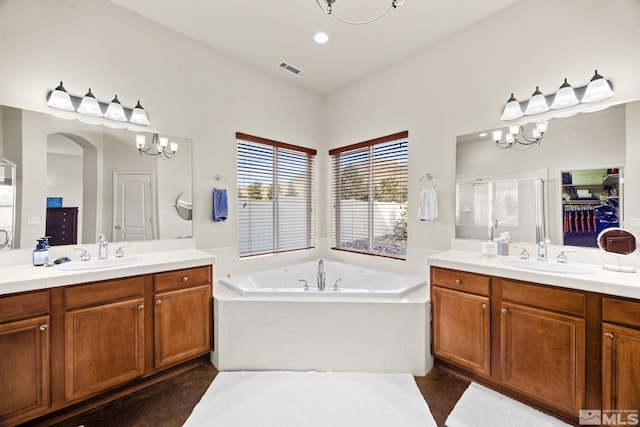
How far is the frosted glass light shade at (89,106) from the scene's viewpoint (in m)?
2.15

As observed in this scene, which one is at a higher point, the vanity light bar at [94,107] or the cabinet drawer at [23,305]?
the vanity light bar at [94,107]

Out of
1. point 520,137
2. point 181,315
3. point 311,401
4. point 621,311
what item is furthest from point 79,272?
point 520,137

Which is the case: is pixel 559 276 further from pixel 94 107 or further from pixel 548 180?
pixel 94 107

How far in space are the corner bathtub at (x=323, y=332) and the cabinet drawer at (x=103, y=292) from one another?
0.63 metres

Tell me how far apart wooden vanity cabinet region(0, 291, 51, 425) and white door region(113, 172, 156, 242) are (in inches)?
31.8

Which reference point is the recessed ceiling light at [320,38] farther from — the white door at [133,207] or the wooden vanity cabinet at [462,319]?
the wooden vanity cabinet at [462,319]

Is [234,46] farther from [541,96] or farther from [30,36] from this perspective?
[541,96]

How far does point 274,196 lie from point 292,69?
1.53 m

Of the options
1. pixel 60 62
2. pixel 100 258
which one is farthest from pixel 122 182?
pixel 60 62

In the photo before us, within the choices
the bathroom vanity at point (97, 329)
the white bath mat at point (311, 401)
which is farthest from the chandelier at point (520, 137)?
the bathroom vanity at point (97, 329)

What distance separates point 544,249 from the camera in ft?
6.86

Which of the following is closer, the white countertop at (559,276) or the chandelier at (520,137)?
the white countertop at (559,276)

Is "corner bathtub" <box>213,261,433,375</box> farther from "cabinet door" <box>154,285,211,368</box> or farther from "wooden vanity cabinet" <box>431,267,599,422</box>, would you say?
"wooden vanity cabinet" <box>431,267,599,422</box>

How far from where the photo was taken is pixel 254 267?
319 cm
